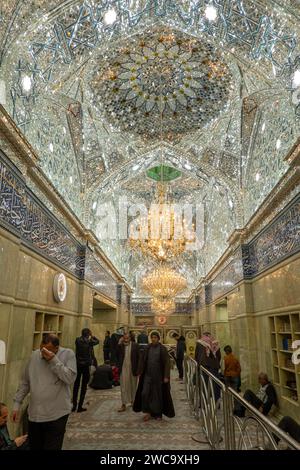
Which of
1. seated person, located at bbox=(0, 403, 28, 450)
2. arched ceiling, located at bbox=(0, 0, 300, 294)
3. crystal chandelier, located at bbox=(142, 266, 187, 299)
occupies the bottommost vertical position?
seated person, located at bbox=(0, 403, 28, 450)

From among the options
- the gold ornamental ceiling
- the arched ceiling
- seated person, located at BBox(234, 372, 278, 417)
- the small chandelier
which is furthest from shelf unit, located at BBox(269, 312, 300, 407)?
the small chandelier

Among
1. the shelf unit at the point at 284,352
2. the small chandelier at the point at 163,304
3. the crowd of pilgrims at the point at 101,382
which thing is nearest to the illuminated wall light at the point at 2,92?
the crowd of pilgrims at the point at 101,382

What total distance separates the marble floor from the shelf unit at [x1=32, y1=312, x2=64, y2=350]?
123cm

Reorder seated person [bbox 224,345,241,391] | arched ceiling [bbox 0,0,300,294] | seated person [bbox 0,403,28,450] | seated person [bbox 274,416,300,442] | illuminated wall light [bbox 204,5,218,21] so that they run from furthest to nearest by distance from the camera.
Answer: seated person [bbox 224,345,241,391]
illuminated wall light [bbox 204,5,218,21]
arched ceiling [bbox 0,0,300,294]
seated person [bbox 274,416,300,442]
seated person [bbox 0,403,28,450]

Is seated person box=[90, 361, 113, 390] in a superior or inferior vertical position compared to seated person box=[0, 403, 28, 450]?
inferior

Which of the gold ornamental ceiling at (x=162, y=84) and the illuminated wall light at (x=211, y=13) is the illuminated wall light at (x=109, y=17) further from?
the illuminated wall light at (x=211, y=13)

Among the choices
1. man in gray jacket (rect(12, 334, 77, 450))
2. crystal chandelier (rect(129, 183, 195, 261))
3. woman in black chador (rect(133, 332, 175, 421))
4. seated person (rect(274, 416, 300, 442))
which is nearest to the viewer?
man in gray jacket (rect(12, 334, 77, 450))

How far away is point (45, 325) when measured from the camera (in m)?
5.25

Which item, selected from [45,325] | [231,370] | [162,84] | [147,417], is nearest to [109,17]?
[162,84]

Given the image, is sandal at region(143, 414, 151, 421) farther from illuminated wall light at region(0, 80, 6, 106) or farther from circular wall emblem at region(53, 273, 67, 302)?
illuminated wall light at region(0, 80, 6, 106)

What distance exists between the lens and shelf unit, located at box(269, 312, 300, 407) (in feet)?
14.9

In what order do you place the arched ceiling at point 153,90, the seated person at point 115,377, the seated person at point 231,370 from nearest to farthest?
the arched ceiling at point 153,90, the seated person at point 231,370, the seated person at point 115,377

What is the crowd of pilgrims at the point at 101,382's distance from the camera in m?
2.34

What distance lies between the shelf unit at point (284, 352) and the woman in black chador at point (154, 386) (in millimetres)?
1760
